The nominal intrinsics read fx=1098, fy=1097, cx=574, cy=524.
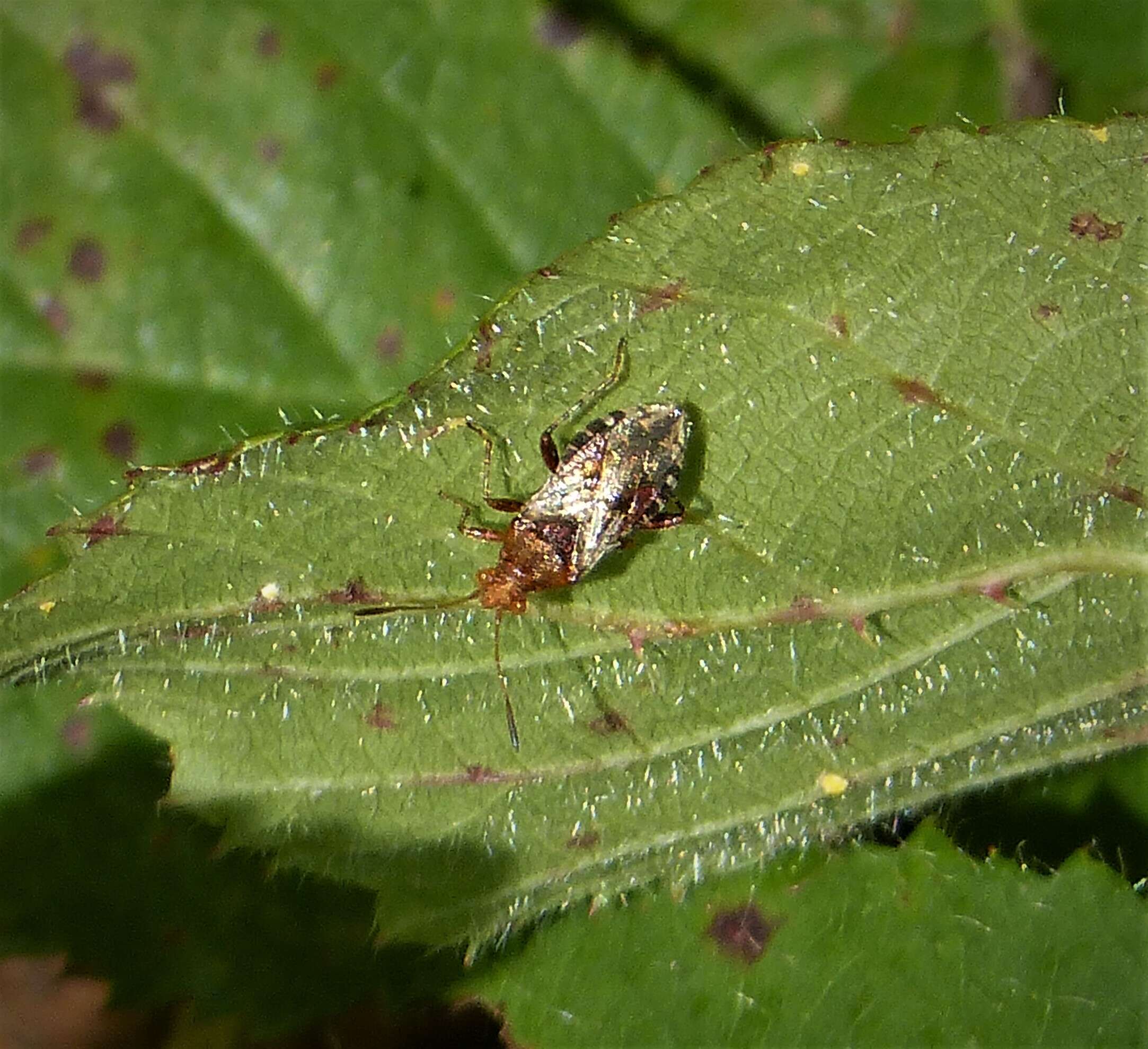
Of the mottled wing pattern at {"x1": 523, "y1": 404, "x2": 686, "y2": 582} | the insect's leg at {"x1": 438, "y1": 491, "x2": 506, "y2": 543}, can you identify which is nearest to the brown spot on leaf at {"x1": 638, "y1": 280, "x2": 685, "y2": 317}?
the mottled wing pattern at {"x1": 523, "y1": 404, "x2": 686, "y2": 582}

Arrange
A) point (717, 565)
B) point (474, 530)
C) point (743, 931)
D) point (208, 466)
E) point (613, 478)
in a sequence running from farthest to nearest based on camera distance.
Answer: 1. point (743, 931)
2. point (613, 478)
3. point (474, 530)
4. point (717, 565)
5. point (208, 466)

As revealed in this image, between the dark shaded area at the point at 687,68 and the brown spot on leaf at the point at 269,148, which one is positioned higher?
the dark shaded area at the point at 687,68

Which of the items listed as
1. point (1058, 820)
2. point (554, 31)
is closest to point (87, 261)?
point (554, 31)

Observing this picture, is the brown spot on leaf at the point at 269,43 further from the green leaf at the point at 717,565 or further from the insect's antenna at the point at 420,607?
the insect's antenna at the point at 420,607

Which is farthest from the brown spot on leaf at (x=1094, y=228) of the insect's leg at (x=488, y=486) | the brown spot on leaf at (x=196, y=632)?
the brown spot on leaf at (x=196, y=632)

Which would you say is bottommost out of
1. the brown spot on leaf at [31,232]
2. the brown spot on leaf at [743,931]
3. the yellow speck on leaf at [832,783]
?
the brown spot on leaf at [743,931]

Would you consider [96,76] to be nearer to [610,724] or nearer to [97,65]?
[97,65]

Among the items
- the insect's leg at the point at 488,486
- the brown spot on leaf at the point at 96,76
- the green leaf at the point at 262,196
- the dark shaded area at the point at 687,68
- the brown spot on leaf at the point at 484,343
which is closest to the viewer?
the brown spot on leaf at the point at 484,343
